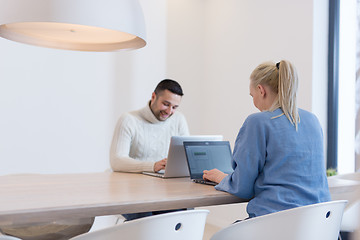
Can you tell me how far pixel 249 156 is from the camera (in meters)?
1.86

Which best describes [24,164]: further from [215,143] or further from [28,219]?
[28,219]

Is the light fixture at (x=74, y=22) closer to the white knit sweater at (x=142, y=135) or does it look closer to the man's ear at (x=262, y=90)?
the man's ear at (x=262, y=90)

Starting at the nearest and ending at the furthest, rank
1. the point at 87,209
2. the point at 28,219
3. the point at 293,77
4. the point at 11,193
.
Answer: the point at 28,219 < the point at 87,209 < the point at 11,193 < the point at 293,77

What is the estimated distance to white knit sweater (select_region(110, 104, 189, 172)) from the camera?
292 cm

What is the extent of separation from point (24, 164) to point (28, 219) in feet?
9.02

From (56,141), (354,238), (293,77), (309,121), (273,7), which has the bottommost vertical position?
(354,238)

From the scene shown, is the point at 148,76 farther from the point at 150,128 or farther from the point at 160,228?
the point at 160,228

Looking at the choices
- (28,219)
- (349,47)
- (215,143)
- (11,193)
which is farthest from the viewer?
(349,47)

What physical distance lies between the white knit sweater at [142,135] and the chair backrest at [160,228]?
1406 millimetres

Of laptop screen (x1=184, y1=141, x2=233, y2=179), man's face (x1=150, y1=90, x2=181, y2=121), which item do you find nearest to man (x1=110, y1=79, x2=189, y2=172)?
man's face (x1=150, y1=90, x2=181, y2=121)

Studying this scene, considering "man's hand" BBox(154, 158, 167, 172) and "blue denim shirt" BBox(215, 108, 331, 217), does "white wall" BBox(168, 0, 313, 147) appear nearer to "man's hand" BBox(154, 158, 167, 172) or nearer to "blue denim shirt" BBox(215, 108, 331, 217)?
"man's hand" BBox(154, 158, 167, 172)

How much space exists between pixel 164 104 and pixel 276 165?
1.40 meters

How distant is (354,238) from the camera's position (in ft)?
9.04

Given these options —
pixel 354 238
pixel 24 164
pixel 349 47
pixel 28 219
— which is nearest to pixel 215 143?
pixel 354 238
